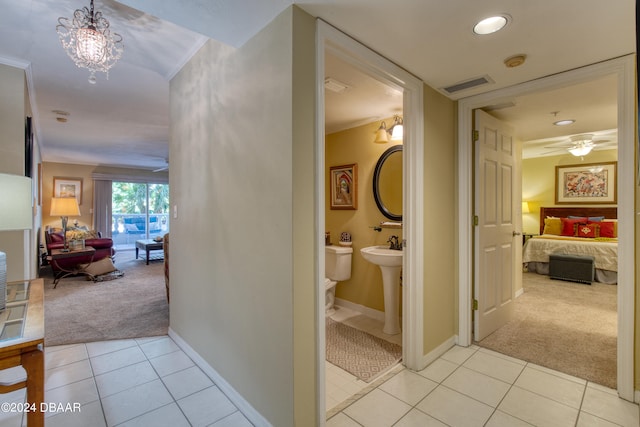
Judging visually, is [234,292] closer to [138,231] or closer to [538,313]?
[538,313]

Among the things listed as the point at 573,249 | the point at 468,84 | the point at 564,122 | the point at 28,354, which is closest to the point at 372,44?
the point at 468,84

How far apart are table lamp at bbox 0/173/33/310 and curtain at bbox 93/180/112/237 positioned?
24.4 ft

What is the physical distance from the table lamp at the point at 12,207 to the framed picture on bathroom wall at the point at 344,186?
2.88 metres

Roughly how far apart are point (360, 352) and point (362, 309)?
997 millimetres

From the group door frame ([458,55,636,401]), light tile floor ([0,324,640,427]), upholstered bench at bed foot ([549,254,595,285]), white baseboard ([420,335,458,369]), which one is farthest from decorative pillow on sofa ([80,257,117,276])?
upholstered bench at bed foot ([549,254,595,285])

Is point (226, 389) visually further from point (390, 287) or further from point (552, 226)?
point (552, 226)

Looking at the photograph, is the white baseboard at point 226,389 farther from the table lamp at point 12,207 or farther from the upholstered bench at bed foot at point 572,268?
the upholstered bench at bed foot at point 572,268

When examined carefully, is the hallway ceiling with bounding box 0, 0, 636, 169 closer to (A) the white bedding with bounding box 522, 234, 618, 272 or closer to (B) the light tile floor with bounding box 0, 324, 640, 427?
(B) the light tile floor with bounding box 0, 324, 640, 427

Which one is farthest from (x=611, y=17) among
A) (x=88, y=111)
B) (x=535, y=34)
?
(x=88, y=111)

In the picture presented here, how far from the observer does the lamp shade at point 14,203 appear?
141cm

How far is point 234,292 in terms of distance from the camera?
1.88m

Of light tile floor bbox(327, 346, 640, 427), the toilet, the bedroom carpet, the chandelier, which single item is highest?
the chandelier

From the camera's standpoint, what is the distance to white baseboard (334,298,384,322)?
11.1ft

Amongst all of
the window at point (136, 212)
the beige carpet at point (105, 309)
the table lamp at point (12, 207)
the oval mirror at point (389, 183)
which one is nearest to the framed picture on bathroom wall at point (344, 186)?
the oval mirror at point (389, 183)
